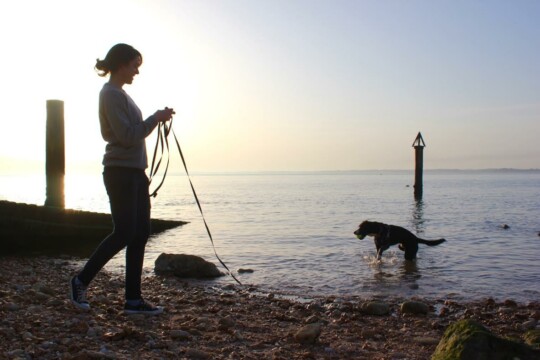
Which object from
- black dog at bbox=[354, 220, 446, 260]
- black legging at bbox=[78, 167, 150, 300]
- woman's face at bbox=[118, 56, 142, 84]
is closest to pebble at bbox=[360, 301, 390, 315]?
black legging at bbox=[78, 167, 150, 300]

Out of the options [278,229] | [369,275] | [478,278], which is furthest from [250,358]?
[278,229]

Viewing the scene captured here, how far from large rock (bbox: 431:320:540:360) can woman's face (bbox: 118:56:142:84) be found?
315cm

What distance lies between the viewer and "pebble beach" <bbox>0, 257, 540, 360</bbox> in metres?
3.55

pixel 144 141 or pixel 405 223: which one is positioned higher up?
pixel 144 141

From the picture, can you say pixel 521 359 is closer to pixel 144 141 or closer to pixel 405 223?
pixel 144 141

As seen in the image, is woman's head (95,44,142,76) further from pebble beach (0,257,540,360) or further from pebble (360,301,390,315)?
→ pebble (360,301,390,315)

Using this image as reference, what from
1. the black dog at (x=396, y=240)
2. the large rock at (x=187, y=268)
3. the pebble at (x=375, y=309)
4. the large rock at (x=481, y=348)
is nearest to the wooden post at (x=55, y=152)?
the large rock at (x=187, y=268)

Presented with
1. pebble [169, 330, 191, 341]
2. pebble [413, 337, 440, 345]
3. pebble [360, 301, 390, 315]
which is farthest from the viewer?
pebble [360, 301, 390, 315]

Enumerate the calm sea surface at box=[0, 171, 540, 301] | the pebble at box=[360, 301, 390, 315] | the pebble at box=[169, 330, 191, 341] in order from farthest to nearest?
1. the calm sea surface at box=[0, 171, 540, 301]
2. the pebble at box=[360, 301, 390, 315]
3. the pebble at box=[169, 330, 191, 341]

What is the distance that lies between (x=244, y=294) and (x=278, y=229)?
27.1ft

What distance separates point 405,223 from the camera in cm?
1748

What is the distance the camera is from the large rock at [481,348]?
9.21 feet

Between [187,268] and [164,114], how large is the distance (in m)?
3.96

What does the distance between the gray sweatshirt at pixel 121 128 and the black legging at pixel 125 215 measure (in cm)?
9
